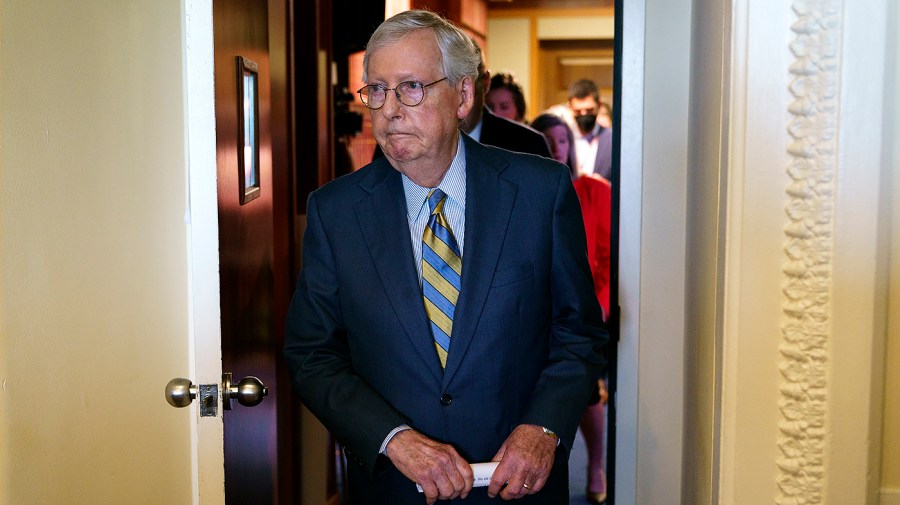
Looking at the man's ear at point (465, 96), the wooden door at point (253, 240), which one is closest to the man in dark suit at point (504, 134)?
the wooden door at point (253, 240)

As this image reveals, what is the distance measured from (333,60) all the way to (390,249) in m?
2.28

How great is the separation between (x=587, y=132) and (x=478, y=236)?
362cm

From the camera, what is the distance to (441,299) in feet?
5.79

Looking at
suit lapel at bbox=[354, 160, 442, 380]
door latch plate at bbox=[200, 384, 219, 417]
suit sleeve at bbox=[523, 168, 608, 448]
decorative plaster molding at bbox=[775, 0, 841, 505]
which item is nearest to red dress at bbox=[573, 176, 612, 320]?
suit sleeve at bbox=[523, 168, 608, 448]

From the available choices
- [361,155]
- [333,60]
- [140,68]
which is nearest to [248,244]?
[140,68]

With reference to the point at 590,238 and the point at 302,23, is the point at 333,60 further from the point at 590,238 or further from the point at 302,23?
the point at 590,238

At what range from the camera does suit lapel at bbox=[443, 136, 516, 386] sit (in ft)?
5.60

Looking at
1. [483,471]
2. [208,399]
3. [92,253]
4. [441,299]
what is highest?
[92,253]

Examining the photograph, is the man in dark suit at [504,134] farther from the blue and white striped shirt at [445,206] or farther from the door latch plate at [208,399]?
the door latch plate at [208,399]

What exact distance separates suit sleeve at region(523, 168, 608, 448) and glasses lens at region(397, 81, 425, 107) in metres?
0.34

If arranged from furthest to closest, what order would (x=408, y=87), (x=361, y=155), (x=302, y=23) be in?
(x=361, y=155) < (x=302, y=23) < (x=408, y=87)

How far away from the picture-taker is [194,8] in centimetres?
150

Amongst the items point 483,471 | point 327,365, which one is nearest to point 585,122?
point 327,365

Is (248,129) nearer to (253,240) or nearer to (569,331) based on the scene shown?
(253,240)
